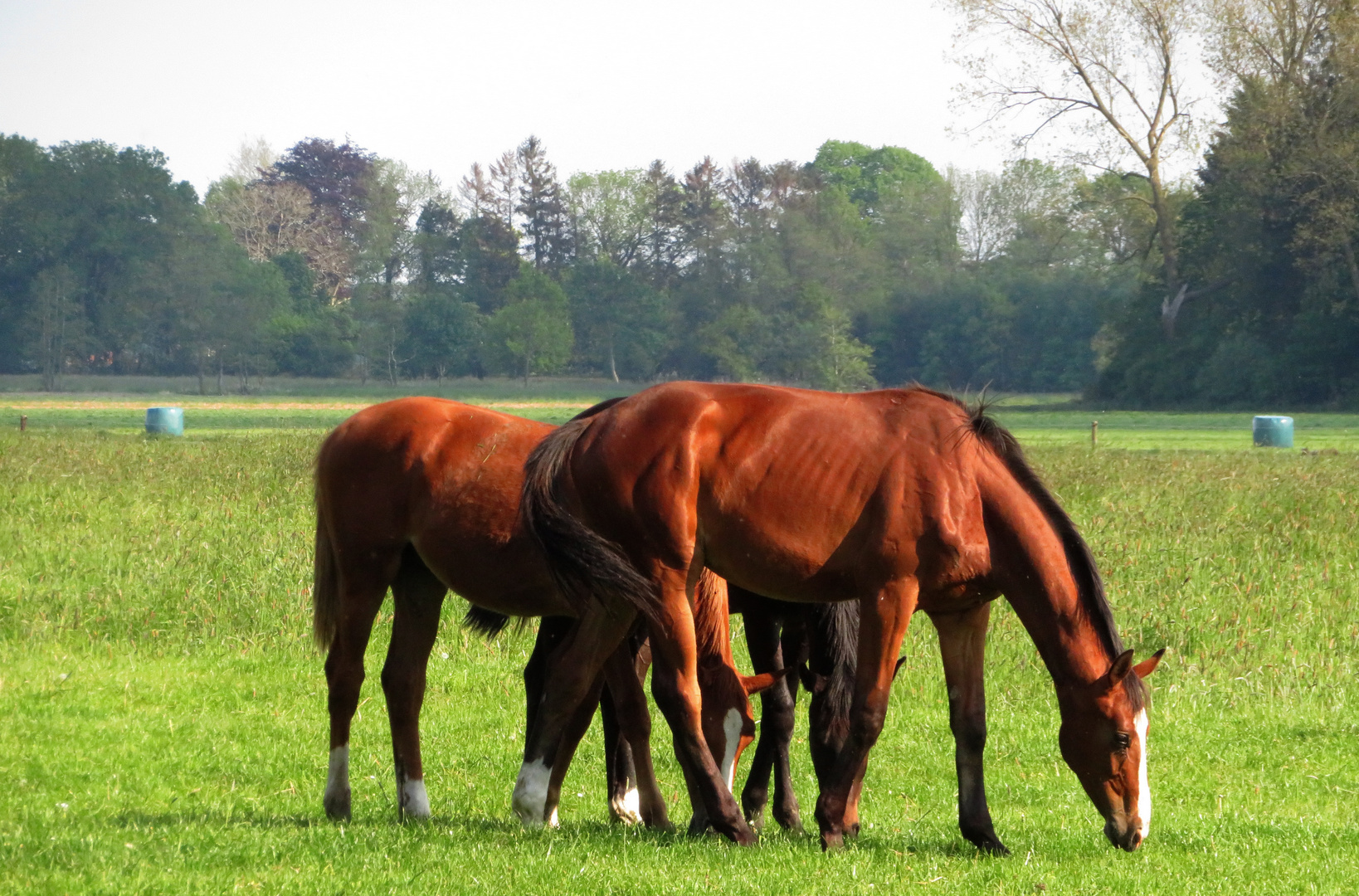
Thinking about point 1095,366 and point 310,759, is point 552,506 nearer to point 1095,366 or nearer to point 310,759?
point 310,759

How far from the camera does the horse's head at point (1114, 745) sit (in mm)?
4816

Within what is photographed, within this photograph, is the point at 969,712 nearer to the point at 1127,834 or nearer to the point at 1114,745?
the point at 1114,745

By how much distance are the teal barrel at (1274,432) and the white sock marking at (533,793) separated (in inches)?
1017

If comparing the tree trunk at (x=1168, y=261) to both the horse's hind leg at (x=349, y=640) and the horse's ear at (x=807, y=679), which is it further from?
the horse's hind leg at (x=349, y=640)

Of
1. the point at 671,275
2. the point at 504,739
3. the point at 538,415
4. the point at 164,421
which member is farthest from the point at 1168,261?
the point at 504,739

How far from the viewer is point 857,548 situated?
16.3ft

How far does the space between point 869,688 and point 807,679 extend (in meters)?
1.10

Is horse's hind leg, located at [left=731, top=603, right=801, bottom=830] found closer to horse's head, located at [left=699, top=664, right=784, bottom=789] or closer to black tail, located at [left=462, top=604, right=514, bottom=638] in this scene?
horse's head, located at [left=699, top=664, right=784, bottom=789]

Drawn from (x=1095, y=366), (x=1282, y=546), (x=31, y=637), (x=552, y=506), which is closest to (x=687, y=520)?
(x=552, y=506)

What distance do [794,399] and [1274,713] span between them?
4.57m

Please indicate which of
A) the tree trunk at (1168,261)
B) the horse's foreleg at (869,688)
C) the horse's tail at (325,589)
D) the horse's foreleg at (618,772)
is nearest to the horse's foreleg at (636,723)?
the horse's foreleg at (618,772)

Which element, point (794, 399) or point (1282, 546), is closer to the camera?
point (794, 399)

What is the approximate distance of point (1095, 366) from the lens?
5906 cm

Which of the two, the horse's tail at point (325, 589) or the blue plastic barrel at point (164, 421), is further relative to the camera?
the blue plastic barrel at point (164, 421)
